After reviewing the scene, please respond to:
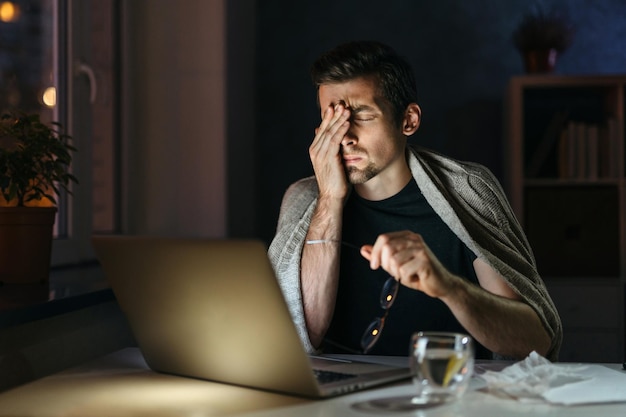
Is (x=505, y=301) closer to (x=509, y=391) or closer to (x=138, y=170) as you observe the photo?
(x=509, y=391)

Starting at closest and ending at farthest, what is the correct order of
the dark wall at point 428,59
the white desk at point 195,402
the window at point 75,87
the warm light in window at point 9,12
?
the white desk at point 195,402, the warm light in window at point 9,12, the window at point 75,87, the dark wall at point 428,59

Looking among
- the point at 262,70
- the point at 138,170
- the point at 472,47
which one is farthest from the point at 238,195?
the point at 472,47

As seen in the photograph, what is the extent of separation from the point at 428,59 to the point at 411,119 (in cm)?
170

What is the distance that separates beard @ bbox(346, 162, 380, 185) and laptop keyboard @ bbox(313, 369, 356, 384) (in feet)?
2.70

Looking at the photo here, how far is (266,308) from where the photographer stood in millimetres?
1190

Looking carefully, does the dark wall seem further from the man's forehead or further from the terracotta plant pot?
the terracotta plant pot

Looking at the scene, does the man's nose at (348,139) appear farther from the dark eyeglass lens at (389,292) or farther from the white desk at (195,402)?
the white desk at (195,402)

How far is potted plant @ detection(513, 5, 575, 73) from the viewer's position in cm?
356

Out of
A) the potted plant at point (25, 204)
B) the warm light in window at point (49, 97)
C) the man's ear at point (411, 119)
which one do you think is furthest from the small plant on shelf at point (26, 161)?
the man's ear at point (411, 119)

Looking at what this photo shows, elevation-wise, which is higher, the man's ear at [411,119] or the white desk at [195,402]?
the man's ear at [411,119]

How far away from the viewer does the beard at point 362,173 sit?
2135 mm

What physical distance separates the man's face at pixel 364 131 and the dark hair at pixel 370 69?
0.8 inches

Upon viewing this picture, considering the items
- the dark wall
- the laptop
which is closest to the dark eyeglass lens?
the laptop

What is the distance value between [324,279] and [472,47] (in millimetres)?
2079
